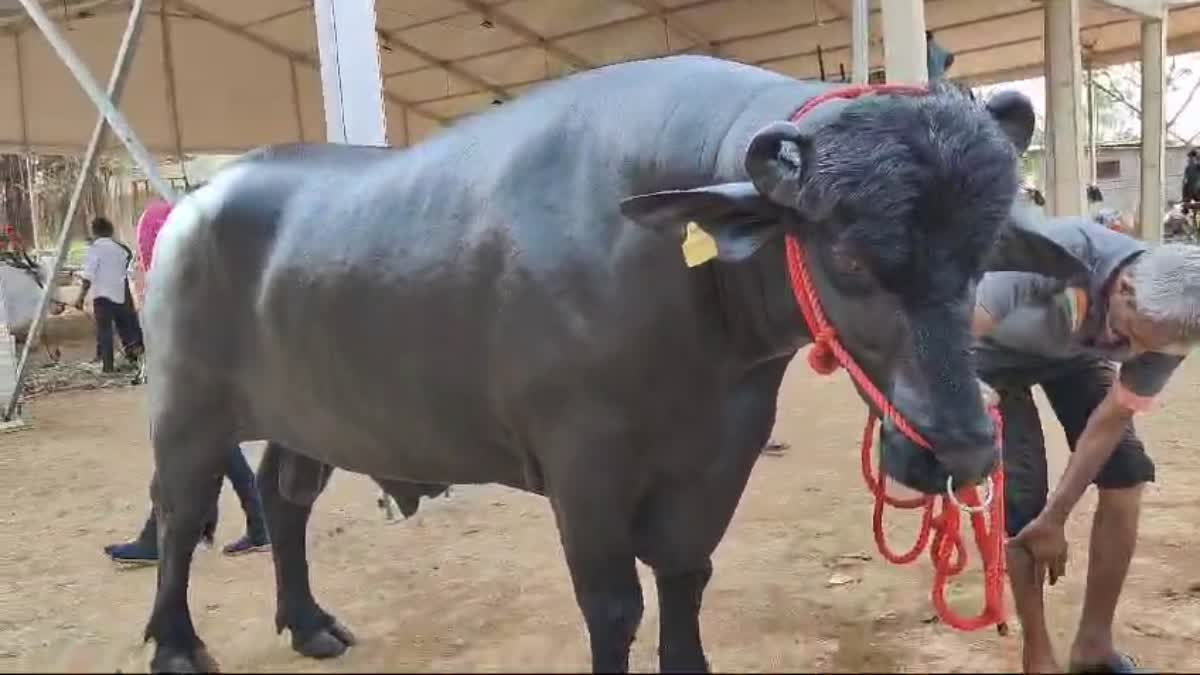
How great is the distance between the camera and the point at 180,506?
9.18ft

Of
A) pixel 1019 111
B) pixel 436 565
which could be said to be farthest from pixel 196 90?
pixel 1019 111

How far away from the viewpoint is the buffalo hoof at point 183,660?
2.59 m

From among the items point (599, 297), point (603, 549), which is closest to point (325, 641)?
point (603, 549)

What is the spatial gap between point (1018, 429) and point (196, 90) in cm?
1424

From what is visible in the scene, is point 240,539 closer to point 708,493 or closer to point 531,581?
point 531,581

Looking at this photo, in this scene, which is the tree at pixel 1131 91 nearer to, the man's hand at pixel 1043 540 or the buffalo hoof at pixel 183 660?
the man's hand at pixel 1043 540

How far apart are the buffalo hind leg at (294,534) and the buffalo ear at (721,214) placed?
5.46 feet

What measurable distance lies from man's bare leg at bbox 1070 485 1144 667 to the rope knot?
1.40m

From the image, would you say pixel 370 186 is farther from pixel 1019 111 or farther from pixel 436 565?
pixel 436 565

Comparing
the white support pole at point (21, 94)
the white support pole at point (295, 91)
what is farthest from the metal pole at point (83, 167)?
the white support pole at point (295, 91)

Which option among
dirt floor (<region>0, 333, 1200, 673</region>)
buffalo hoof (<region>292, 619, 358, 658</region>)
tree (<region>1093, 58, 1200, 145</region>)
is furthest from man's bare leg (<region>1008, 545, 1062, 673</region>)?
Result: tree (<region>1093, 58, 1200, 145</region>)

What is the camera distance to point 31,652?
3.37 m

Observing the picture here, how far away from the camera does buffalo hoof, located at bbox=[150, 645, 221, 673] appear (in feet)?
8.51

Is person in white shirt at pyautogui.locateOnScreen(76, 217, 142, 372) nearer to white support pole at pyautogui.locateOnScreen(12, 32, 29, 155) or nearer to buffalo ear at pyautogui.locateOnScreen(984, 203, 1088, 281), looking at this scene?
white support pole at pyautogui.locateOnScreen(12, 32, 29, 155)
